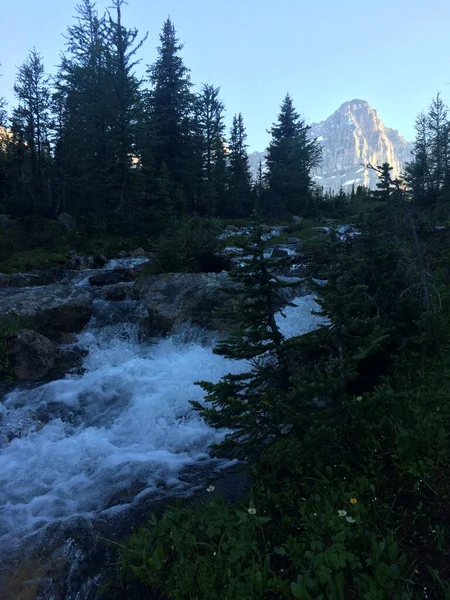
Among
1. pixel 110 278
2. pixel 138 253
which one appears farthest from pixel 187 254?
pixel 138 253

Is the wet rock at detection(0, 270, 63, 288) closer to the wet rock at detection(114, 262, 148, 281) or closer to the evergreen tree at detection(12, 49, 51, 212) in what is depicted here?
the wet rock at detection(114, 262, 148, 281)

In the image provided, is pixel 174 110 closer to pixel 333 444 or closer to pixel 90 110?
pixel 90 110

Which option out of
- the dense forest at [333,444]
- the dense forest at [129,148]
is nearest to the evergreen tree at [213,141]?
the dense forest at [129,148]

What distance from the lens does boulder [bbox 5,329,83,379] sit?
880 centimetres

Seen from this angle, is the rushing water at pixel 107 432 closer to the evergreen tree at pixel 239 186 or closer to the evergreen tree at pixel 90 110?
the evergreen tree at pixel 90 110

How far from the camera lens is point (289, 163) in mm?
43906

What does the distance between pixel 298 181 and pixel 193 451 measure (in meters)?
41.8

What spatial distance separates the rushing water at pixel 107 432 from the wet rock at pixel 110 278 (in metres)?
5.31

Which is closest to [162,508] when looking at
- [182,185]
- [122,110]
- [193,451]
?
[193,451]

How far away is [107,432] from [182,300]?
4.88m

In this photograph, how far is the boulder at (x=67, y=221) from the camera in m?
27.0

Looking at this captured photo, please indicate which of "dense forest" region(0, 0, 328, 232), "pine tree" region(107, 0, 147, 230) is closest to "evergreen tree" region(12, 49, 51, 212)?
"dense forest" region(0, 0, 328, 232)

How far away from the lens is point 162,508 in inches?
172

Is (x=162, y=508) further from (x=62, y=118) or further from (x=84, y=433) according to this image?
(x=62, y=118)
